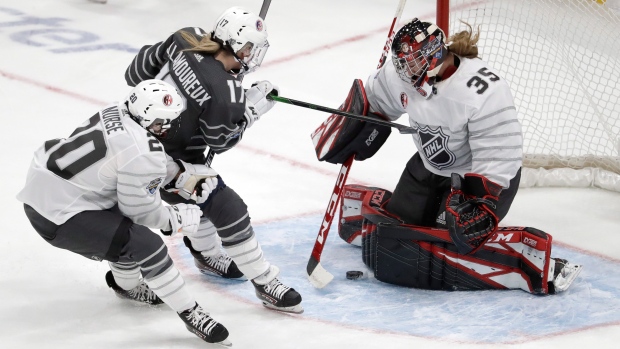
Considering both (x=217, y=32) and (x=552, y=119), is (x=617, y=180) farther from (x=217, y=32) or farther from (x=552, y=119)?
(x=217, y=32)

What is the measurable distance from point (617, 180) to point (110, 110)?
252 centimetres

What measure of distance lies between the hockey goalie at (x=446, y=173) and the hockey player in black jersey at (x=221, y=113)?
45cm

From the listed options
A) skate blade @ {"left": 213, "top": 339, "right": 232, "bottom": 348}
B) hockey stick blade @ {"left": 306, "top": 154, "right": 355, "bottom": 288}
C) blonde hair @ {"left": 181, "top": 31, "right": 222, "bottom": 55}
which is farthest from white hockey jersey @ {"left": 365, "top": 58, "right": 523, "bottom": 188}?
skate blade @ {"left": 213, "top": 339, "right": 232, "bottom": 348}

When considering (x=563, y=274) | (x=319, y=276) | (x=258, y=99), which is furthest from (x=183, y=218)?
(x=563, y=274)

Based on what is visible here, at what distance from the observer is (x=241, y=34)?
363cm

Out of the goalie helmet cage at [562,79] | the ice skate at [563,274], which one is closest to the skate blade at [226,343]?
the ice skate at [563,274]

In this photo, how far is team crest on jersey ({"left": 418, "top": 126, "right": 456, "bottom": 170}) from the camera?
3930 mm

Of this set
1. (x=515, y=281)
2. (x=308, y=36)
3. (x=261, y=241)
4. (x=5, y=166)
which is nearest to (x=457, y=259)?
(x=515, y=281)

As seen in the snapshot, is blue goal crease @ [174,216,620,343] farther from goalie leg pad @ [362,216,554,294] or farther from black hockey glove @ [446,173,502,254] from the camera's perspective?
black hockey glove @ [446,173,502,254]

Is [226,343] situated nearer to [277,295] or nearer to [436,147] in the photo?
[277,295]

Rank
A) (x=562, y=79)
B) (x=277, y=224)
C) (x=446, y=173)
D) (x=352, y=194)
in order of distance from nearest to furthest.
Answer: (x=446, y=173) < (x=352, y=194) < (x=277, y=224) < (x=562, y=79)

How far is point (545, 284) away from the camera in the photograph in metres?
3.90

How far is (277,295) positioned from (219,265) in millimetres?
348

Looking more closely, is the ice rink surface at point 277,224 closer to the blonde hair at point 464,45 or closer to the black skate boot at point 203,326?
the black skate boot at point 203,326
